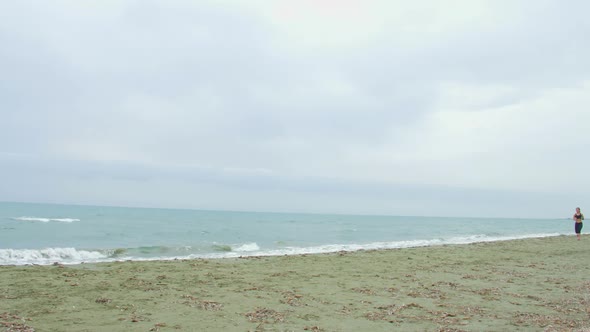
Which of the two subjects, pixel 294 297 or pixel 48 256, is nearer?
pixel 294 297

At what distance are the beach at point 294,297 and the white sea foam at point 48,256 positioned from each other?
5494 mm

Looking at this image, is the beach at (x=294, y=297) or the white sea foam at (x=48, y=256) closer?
the beach at (x=294, y=297)

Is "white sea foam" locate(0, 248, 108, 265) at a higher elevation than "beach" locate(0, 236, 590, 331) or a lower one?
lower

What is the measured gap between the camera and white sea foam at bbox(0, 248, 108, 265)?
57.9 ft

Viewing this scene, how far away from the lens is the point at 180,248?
23.4 m

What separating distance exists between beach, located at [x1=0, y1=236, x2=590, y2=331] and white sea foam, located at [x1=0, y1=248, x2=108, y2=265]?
18.0 ft

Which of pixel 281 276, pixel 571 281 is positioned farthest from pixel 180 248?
pixel 571 281

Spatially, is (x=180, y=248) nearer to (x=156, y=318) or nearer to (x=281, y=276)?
(x=281, y=276)

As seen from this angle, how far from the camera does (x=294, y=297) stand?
363 inches

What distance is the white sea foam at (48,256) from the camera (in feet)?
57.9

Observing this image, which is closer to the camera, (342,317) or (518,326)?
(518,326)

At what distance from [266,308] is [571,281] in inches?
353

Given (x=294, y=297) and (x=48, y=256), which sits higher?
(x=294, y=297)

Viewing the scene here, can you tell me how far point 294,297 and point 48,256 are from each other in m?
14.7
